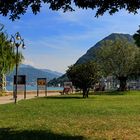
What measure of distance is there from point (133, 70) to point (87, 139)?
64.6 metres

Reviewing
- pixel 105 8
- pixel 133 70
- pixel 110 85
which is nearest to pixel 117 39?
pixel 133 70

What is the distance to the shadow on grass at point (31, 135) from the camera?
14.3 metres

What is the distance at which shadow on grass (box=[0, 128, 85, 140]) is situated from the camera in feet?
47.0

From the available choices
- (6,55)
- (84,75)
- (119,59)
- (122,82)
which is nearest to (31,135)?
(84,75)

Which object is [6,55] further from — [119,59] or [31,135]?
[31,135]

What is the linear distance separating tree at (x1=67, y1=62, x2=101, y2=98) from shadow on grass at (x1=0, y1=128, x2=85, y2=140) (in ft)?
115

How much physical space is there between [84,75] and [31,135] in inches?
1430

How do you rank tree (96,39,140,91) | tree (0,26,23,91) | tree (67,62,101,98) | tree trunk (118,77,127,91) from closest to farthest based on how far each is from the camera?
tree (67,62,101,98), tree (0,26,23,91), tree (96,39,140,91), tree trunk (118,77,127,91)

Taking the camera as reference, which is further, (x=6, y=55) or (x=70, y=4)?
(x=6, y=55)

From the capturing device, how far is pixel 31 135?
48.8 feet

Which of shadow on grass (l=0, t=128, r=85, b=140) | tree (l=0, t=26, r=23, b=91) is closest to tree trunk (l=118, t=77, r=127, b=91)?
tree (l=0, t=26, r=23, b=91)

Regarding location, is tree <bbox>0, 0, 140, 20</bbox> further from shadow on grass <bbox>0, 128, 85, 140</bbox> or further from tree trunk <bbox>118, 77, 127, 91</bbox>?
tree trunk <bbox>118, 77, 127, 91</bbox>

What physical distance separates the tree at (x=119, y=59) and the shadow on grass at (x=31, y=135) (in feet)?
205

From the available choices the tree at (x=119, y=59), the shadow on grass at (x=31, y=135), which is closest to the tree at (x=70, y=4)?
the shadow on grass at (x=31, y=135)
